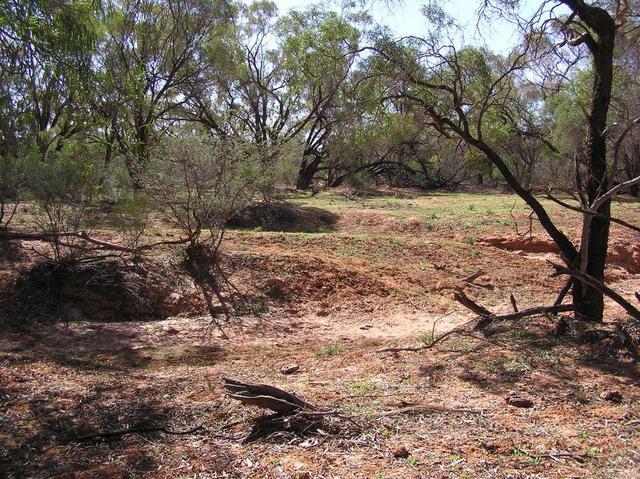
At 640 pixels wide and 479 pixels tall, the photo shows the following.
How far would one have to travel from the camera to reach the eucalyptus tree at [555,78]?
261 inches

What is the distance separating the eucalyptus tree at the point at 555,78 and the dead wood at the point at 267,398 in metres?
3.16

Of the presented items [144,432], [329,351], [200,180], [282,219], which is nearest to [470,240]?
[282,219]

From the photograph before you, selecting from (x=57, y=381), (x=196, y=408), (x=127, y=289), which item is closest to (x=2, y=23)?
(x=57, y=381)

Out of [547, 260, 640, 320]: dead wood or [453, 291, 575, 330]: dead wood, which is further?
[453, 291, 575, 330]: dead wood

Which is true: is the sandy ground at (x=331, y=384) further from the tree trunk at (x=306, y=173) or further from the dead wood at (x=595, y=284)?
the tree trunk at (x=306, y=173)

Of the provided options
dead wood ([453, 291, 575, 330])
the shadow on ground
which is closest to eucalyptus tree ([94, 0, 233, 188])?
the shadow on ground

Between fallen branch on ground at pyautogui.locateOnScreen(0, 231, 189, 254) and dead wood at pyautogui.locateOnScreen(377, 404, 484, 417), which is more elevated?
fallen branch on ground at pyautogui.locateOnScreen(0, 231, 189, 254)

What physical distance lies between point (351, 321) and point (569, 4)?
207 inches

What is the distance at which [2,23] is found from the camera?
17.9ft

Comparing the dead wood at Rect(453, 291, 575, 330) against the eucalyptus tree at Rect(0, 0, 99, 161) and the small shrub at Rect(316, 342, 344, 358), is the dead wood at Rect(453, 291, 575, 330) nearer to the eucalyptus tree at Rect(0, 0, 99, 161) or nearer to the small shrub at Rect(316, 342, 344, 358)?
the small shrub at Rect(316, 342, 344, 358)

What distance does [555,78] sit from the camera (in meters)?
7.99

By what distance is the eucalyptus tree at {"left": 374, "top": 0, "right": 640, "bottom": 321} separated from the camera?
6.64 m

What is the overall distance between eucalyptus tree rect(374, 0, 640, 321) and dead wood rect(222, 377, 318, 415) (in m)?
3.16

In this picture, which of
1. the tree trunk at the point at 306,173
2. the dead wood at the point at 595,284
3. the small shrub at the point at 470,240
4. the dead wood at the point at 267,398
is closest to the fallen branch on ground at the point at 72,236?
the dead wood at the point at 267,398
